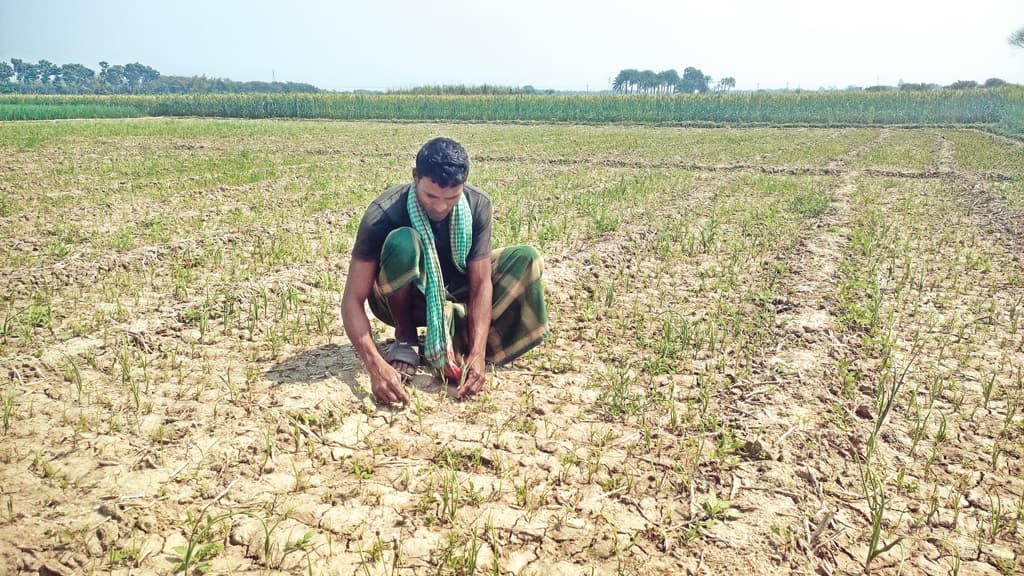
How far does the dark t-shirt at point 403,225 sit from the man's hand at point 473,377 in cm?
49

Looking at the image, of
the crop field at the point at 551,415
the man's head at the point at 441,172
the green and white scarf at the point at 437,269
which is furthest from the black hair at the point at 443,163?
the crop field at the point at 551,415

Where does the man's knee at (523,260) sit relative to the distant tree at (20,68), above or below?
below

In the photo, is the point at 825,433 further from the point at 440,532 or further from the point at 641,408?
the point at 440,532

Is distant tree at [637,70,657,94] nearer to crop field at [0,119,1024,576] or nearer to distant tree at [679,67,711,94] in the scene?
distant tree at [679,67,711,94]

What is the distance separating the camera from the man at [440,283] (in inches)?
116

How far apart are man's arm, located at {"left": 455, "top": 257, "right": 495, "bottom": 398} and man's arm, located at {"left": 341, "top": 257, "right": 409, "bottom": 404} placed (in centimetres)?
32

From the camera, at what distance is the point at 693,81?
11250 cm

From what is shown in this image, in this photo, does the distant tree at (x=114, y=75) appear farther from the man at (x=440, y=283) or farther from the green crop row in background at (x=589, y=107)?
the man at (x=440, y=283)

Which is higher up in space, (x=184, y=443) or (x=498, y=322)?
(x=498, y=322)

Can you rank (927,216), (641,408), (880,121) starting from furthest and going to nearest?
(880,121)
(927,216)
(641,408)

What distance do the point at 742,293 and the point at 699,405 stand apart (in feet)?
7.00

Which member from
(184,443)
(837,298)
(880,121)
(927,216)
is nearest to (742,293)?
(837,298)

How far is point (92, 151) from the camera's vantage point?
15.1 metres

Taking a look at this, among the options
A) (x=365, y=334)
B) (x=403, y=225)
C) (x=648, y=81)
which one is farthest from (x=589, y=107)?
(x=648, y=81)
